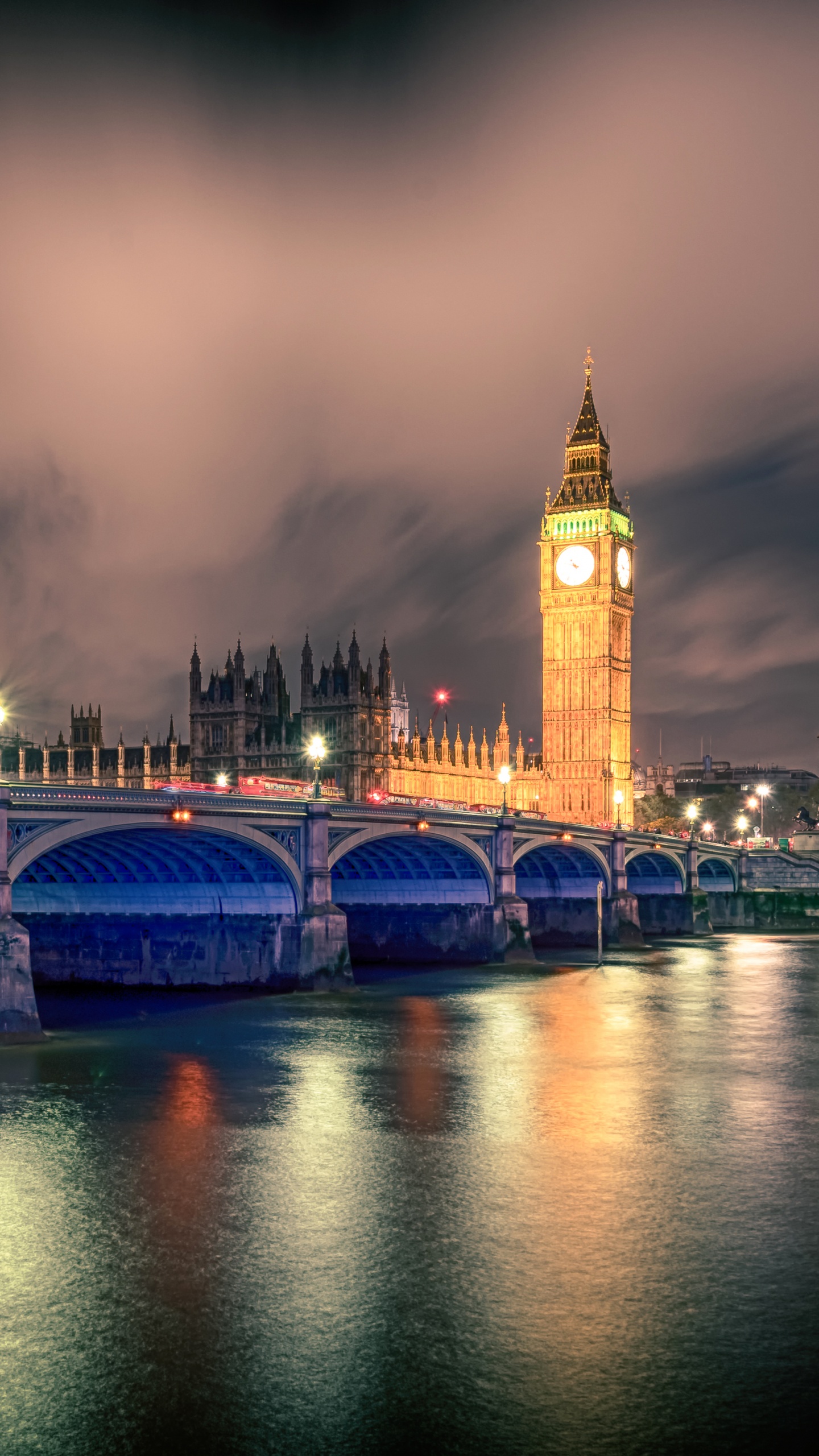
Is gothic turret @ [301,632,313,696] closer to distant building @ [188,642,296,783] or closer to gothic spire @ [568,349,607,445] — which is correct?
distant building @ [188,642,296,783]

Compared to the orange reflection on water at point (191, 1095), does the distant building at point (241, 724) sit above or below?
above

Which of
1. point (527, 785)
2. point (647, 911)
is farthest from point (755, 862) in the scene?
point (527, 785)

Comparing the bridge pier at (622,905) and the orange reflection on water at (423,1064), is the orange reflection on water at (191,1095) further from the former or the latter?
the bridge pier at (622,905)

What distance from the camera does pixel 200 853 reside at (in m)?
57.3

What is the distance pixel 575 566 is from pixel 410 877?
96.2 metres

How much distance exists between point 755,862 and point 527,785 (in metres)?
39.6

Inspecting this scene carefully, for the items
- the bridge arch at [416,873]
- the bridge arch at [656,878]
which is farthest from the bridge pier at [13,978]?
the bridge arch at [656,878]

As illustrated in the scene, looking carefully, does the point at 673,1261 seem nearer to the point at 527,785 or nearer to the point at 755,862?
the point at 755,862

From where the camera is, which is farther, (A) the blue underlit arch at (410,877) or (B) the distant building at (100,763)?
(B) the distant building at (100,763)

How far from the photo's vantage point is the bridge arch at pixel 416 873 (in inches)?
2795

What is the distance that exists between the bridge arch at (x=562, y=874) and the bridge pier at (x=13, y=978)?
5081cm

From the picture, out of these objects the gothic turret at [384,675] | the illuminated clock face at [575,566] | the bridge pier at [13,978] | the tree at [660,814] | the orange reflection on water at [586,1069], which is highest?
the illuminated clock face at [575,566]

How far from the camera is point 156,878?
204 ft

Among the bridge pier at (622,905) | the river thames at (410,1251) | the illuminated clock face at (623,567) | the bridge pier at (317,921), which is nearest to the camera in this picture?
the river thames at (410,1251)
